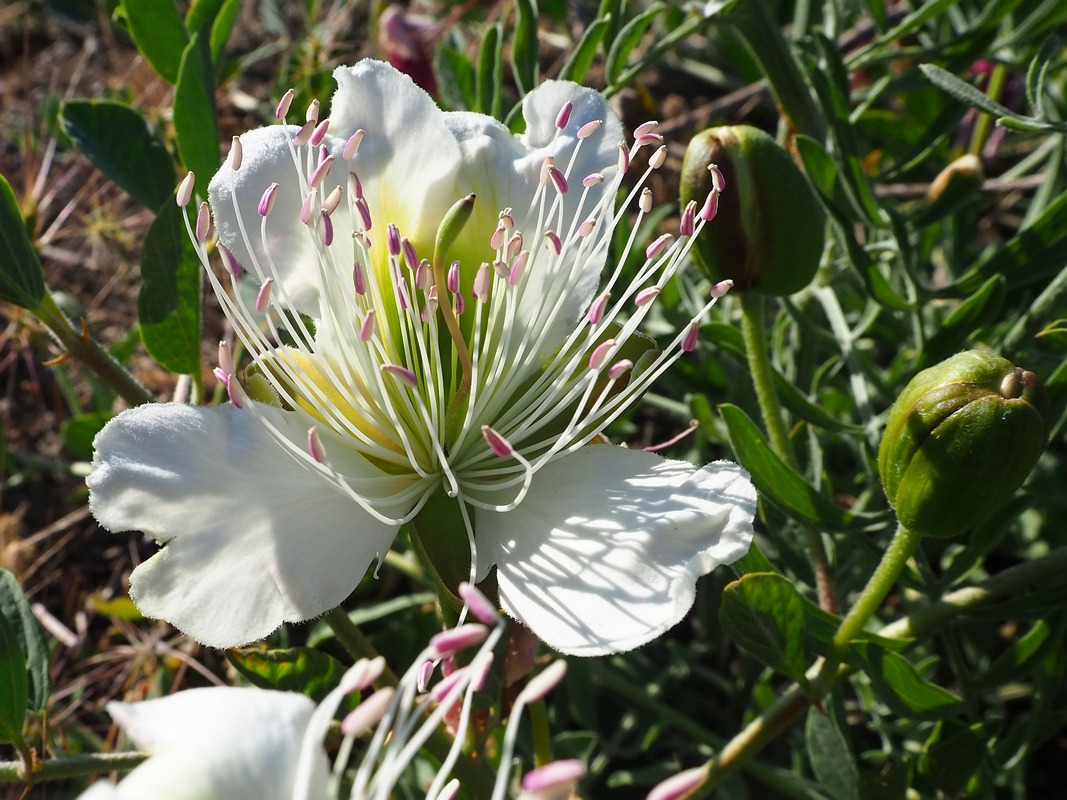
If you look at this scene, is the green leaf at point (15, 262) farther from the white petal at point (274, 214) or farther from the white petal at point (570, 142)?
the white petal at point (570, 142)

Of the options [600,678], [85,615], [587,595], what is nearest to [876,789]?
[600,678]

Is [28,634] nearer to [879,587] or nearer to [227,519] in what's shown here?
[227,519]

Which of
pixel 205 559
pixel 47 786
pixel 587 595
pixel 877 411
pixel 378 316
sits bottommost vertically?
pixel 47 786

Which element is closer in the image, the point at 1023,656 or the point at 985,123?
the point at 1023,656

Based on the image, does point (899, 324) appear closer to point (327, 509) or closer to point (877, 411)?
point (877, 411)

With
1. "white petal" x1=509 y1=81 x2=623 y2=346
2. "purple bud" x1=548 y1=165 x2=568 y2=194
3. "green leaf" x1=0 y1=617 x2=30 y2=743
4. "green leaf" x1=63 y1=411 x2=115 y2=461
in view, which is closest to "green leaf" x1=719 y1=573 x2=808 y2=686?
"white petal" x1=509 y1=81 x2=623 y2=346

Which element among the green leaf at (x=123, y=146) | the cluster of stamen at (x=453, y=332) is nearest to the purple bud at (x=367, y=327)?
the cluster of stamen at (x=453, y=332)

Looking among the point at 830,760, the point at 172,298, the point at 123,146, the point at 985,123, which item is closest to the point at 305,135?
the point at 172,298
